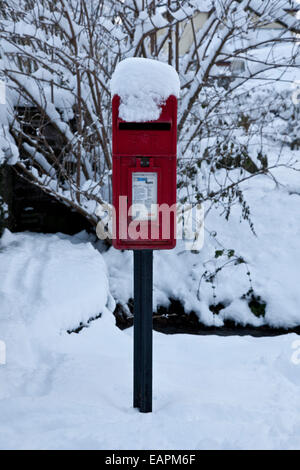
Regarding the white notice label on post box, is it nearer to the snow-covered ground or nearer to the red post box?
the red post box

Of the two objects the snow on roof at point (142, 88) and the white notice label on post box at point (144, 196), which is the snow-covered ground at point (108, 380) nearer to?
the white notice label on post box at point (144, 196)

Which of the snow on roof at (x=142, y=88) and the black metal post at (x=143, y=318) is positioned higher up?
the snow on roof at (x=142, y=88)

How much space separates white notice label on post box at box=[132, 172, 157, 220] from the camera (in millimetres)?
2117

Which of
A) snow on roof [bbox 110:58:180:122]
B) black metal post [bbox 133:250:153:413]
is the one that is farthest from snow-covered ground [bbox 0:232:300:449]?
snow on roof [bbox 110:58:180:122]

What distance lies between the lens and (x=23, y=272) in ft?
13.6

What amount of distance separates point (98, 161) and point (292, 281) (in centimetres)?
240

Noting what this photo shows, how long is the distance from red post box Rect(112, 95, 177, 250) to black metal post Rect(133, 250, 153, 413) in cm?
9

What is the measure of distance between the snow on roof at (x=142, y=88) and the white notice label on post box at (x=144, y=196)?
0.25m

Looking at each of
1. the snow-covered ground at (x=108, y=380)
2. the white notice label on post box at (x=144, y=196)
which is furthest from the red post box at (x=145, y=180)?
the snow-covered ground at (x=108, y=380)

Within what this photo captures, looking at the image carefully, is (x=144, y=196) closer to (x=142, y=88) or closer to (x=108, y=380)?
(x=142, y=88)

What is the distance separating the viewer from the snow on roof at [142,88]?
2051mm

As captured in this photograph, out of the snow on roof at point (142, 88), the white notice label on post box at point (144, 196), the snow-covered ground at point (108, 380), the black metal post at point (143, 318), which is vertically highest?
the snow on roof at point (142, 88)

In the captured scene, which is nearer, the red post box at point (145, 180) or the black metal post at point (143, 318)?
the red post box at point (145, 180)

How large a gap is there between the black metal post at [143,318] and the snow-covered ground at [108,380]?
16cm
